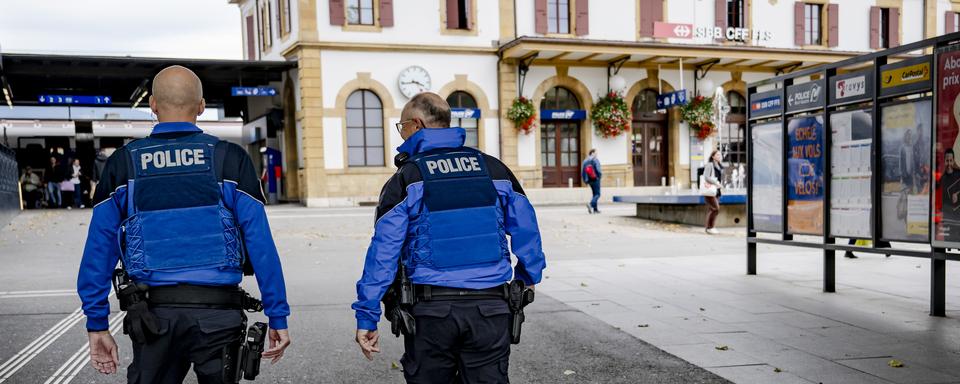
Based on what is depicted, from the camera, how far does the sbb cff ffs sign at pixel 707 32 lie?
28.1m

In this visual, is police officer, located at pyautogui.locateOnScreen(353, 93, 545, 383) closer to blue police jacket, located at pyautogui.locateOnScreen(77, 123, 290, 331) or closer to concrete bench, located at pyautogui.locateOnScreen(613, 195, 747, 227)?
blue police jacket, located at pyautogui.locateOnScreen(77, 123, 290, 331)

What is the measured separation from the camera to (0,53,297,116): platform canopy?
23031 millimetres

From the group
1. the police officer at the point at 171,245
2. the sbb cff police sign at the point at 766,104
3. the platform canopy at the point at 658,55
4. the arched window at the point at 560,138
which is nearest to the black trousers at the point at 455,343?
the police officer at the point at 171,245

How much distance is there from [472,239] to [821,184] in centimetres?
564

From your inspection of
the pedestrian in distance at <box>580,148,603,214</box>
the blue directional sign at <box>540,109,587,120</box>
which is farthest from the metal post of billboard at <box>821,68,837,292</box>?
the blue directional sign at <box>540,109,587,120</box>

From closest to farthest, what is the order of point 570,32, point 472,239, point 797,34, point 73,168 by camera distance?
1. point 472,239
2. point 73,168
3. point 570,32
4. point 797,34

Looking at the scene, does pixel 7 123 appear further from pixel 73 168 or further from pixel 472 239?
pixel 472 239

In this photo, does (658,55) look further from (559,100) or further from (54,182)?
(54,182)

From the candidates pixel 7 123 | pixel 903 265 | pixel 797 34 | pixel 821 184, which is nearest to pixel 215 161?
pixel 821 184

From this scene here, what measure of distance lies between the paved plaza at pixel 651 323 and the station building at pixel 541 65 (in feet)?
46.7

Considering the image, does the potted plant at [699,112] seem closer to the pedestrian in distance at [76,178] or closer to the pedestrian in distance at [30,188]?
the pedestrian in distance at [76,178]

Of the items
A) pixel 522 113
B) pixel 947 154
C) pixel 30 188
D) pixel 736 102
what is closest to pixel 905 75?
pixel 947 154

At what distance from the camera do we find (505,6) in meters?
26.4

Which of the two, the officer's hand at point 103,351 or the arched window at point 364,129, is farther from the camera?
the arched window at point 364,129
